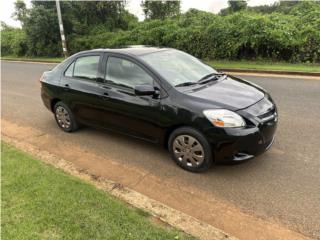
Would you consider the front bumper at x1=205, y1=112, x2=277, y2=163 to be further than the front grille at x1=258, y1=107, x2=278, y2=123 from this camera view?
No

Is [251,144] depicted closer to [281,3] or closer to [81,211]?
[81,211]

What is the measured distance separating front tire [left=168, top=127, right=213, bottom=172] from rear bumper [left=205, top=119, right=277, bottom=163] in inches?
4.1

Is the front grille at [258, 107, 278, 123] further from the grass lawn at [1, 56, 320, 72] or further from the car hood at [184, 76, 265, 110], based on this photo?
the grass lawn at [1, 56, 320, 72]

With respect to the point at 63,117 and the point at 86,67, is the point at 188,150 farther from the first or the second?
the point at 63,117

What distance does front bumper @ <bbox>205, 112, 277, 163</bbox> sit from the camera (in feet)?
11.7

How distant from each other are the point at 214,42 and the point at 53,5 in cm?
1572

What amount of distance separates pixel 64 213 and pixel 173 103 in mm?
1889

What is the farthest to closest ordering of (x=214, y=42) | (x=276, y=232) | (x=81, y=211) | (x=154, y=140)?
(x=214, y=42) < (x=154, y=140) < (x=81, y=211) < (x=276, y=232)

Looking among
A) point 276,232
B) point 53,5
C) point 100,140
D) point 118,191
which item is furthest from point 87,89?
point 53,5

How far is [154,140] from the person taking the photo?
432 cm

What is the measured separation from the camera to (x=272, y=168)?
3.92 metres

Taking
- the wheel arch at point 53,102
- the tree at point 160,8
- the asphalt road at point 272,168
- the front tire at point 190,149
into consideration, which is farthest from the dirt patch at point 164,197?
the tree at point 160,8

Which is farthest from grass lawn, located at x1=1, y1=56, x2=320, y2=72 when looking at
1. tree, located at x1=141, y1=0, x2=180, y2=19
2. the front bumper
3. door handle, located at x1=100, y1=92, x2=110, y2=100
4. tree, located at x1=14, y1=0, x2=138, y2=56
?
tree, located at x1=14, y1=0, x2=138, y2=56

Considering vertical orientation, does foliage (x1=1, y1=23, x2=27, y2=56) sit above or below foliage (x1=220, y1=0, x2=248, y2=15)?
below
